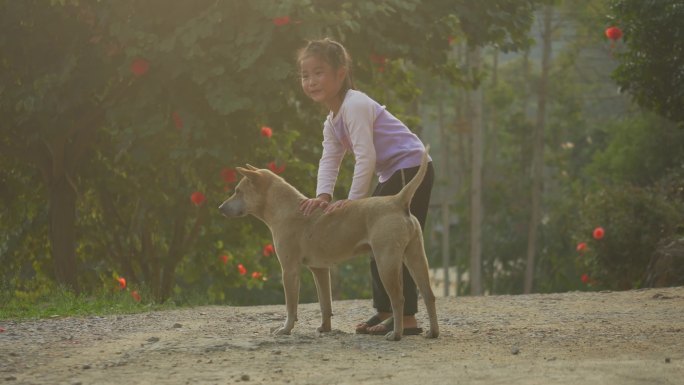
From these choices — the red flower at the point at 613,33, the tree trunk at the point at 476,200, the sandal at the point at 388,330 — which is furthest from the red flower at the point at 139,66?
the tree trunk at the point at 476,200

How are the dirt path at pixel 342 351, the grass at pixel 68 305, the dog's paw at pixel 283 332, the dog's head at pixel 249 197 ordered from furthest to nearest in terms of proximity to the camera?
the grass at pixel 68 305
the dog's head at pixel 249 197
the dog's paw at pixel 283 332
the dirt path at pixel 342 351

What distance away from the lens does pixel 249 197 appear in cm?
850

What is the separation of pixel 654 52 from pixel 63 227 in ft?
26.9

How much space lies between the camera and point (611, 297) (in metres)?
13.0

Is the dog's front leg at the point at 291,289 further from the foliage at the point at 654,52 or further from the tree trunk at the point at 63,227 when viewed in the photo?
the foliage at the point at 654,52

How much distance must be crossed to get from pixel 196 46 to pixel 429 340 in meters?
5.07

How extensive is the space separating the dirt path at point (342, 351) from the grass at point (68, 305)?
615mm

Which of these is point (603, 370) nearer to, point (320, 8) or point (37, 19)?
point (320, 8)

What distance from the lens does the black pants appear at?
8406 mm

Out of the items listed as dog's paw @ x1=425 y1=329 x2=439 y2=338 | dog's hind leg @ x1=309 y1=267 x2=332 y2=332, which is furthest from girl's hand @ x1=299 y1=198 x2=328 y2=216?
dog's paw @ x1=425 y1=329 x2=439 y2=338

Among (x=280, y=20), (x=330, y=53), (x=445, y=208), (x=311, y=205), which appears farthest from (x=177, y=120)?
(x=445, y=208)

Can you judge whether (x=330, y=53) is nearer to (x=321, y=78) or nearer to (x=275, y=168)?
(x=321, y=78)

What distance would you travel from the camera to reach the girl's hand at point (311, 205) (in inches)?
323

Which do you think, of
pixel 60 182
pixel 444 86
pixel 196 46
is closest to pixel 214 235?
pixel 60 182
